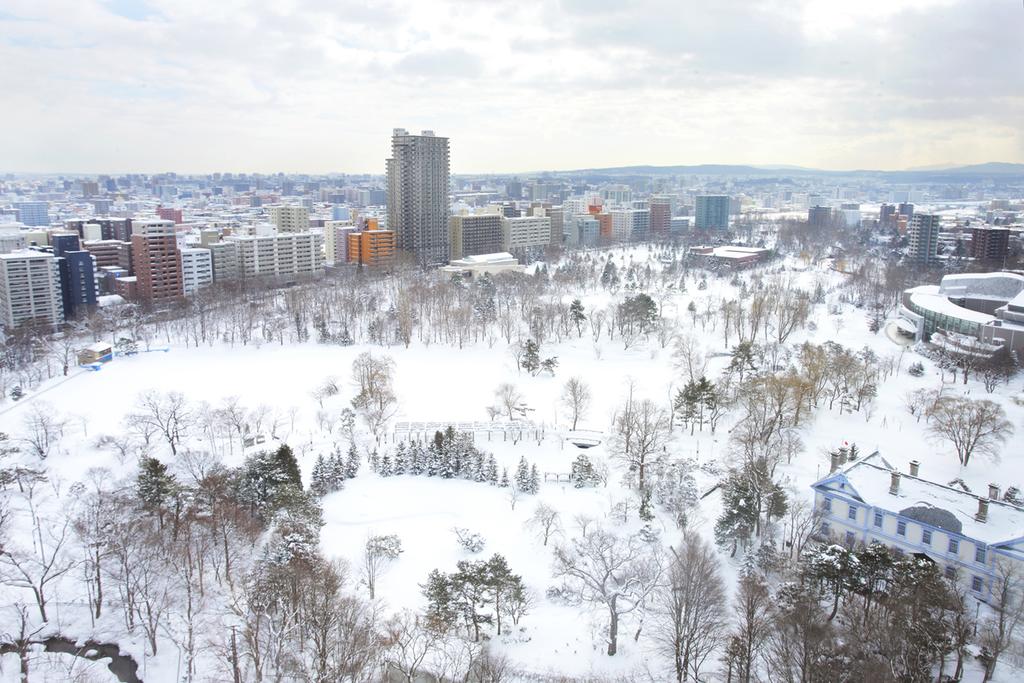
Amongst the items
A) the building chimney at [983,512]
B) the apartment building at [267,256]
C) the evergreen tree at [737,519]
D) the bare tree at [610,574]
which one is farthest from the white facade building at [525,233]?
the building chimney at [983,512]

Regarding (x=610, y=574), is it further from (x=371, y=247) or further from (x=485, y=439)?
(x=371, y=247)

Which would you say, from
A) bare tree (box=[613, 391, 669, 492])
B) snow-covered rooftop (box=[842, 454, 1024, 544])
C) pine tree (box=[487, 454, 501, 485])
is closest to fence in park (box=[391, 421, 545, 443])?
bare tree (box=[613, 391, 669, 492])

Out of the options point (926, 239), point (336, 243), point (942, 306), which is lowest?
point (942, 306)

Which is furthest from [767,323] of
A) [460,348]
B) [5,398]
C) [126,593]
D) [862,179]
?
[862,179]

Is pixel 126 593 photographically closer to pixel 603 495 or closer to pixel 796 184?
pixel 603 495

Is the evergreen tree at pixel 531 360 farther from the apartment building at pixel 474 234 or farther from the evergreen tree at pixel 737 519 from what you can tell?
the apartment building at pixel 474 234

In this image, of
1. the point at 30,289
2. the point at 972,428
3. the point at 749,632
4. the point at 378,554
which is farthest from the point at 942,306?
the point at 30,289

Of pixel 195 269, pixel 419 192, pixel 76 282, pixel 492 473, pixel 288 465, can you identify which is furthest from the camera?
pixel 419 192
